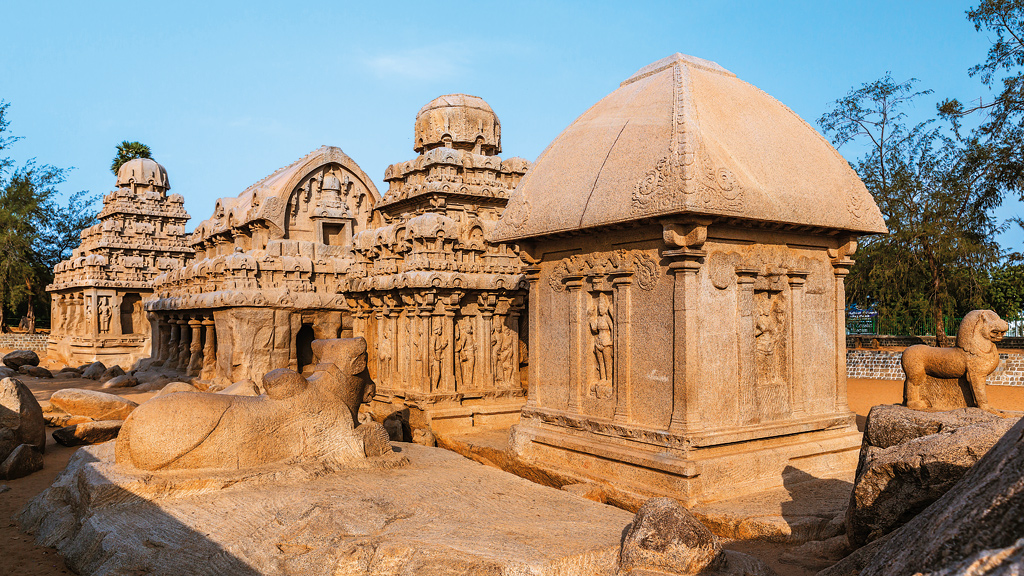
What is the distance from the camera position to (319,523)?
5449mm

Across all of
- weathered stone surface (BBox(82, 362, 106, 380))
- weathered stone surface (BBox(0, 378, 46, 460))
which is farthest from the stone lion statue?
weathered stone surface (BBox(82, 362, 106, 380))

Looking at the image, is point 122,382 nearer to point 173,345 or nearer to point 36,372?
point 173,345

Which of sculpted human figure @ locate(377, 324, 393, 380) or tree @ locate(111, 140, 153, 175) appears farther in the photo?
tree @ locate(111, 140, 153, 175)

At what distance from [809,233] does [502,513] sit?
16.3 ft

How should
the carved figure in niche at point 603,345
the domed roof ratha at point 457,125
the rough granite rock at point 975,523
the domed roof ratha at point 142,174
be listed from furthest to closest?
1. the domed roof ratha at point 142,174
2. the domed roof ratha at point 457,125
3. the carved figure in niche at point 603,345
4. the rough granite rock at point 975,523

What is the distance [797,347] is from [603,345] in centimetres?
224

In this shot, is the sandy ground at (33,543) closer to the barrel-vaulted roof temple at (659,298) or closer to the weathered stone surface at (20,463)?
the weathered stone surface at (20,463)

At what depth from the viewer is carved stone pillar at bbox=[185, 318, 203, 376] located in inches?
703

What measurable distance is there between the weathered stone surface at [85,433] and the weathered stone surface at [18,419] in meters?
0.60

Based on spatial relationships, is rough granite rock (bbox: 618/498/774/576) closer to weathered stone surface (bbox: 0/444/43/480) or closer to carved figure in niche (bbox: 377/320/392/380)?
weathered stone surface (bbox: 0/444/43/480)

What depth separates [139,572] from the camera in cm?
491

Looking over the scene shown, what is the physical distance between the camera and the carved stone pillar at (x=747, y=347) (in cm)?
774

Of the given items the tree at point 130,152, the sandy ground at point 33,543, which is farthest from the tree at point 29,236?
the sandy ground at point 33,543

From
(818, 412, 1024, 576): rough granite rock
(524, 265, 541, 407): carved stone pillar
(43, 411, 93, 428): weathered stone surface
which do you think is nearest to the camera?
(818, 412, 1024, 576): rough granite rock
